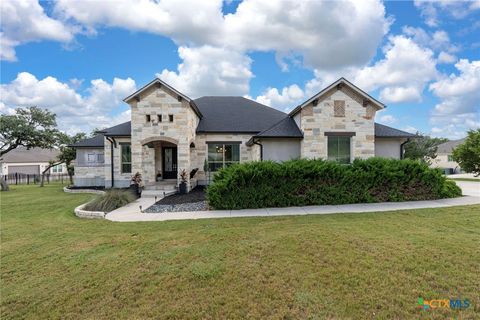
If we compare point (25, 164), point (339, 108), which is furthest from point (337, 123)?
point (25, 164)

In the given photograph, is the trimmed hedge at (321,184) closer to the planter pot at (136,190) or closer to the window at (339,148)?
the window at (339,148)

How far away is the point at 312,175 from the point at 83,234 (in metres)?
8.32

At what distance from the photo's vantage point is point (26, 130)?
19.1 meters

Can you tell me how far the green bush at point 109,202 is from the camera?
31.7 ft

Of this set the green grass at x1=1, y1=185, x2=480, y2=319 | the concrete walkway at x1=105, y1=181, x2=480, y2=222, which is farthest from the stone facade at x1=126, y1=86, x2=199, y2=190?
the green grass at x1=1, y1=185, x2=480, y2=319

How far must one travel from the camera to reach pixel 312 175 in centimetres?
981

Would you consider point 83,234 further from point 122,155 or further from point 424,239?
point 122,155

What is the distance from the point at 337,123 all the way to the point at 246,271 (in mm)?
11770

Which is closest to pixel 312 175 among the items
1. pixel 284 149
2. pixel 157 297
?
pixel 284 149

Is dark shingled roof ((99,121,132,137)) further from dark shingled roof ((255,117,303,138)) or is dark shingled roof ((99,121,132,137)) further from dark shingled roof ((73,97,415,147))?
dark shingled roof ((255,117,303,138))

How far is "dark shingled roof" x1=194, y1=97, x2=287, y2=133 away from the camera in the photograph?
682 inches

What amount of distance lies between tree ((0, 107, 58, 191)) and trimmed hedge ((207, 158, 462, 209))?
1900 centimetres

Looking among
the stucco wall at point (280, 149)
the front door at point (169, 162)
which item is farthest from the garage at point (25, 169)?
the stucco wall at point (280, 149)

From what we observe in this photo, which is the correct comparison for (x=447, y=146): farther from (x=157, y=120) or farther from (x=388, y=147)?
(x=157, y=120)
